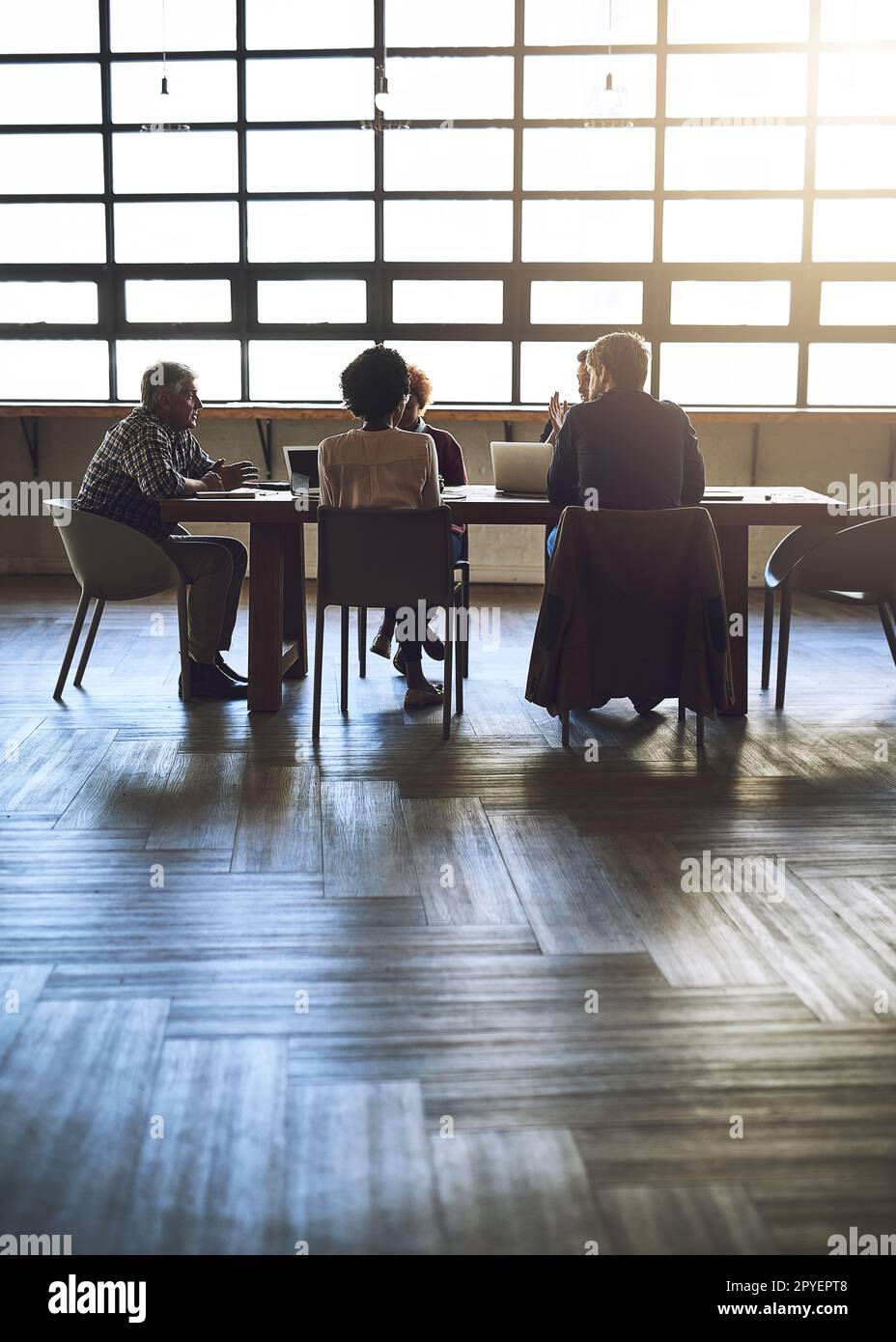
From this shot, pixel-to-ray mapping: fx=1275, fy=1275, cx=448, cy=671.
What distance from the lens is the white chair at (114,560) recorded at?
4363 millimetres

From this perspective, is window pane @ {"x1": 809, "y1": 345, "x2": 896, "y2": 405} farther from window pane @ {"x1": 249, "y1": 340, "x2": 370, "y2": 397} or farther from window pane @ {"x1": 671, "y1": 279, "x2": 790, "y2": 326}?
window pane @ {"x1": 249, "y1": 340, "x2": 370, "y2": 397}

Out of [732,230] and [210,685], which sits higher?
[732,230]

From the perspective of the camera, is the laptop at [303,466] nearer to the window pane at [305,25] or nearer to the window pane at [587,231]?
the window pane at [587,231]

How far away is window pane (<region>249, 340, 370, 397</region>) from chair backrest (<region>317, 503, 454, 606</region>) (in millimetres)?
3864

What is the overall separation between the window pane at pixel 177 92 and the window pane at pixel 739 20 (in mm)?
2589

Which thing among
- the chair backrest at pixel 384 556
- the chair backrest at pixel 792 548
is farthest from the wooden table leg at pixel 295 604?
the chair backrest at pixel 792 548

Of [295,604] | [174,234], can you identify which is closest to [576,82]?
[174,234]

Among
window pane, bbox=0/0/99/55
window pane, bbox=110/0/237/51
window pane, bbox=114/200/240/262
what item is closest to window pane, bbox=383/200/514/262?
window pane, bbox=114/200/240/262

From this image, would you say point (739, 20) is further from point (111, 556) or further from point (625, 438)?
point (111, 556)

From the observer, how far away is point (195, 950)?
248 cm

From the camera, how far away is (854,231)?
742cm

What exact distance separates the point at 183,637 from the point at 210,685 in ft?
1.00

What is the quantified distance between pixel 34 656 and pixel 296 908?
3046 mm

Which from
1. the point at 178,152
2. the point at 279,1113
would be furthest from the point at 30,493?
the point at 279,1113
